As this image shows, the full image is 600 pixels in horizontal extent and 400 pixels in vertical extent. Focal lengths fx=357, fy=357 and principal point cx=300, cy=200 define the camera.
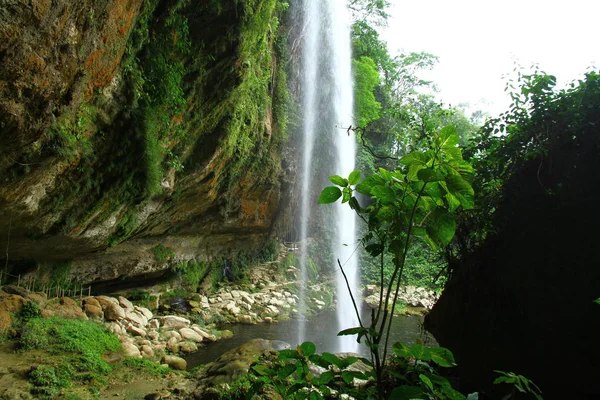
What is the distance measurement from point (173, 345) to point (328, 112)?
11057 millimetres

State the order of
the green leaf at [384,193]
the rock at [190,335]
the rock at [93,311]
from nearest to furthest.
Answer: the green leaf at [384,193] → the rock at [93,311] → the rock at [190,335]

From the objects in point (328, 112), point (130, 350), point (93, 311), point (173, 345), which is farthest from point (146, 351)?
point (328, 112)

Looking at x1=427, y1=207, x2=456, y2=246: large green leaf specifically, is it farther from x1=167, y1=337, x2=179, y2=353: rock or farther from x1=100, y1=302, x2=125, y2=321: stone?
x1=100, y1=302, x2=125, y2=321: stone

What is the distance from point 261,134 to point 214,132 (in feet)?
9.48

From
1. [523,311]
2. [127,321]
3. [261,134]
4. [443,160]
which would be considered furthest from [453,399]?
[261,134]

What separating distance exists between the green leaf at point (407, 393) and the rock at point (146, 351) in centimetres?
640

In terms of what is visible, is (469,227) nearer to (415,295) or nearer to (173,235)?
(173,235)

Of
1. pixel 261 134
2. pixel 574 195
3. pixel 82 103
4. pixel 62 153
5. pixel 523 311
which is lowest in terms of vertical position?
pixel 523 311

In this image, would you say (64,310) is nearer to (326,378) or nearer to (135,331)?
(135,331)

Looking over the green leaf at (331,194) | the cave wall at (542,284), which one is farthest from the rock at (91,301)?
the green leaf at (331,194)

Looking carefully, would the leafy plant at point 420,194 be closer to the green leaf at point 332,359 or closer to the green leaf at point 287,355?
the green leaf at point 332,359

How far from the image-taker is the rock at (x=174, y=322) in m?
8.23

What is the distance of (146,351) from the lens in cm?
637

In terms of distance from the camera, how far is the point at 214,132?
7.31 metres
